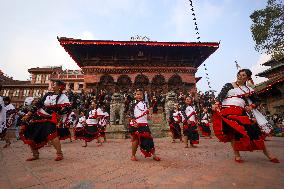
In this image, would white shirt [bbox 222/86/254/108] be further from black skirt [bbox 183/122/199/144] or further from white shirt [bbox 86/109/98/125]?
white shirt [bbox 86/109/98/125]

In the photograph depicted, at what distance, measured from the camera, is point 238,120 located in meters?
4.43

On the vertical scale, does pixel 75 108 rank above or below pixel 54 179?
above

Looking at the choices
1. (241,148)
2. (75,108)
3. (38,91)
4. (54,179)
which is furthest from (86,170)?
(38,91)

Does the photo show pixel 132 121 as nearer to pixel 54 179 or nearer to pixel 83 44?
pixel 54 179

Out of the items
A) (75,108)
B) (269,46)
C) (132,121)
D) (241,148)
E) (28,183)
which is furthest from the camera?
(269,46)

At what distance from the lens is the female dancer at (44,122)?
5203 mm

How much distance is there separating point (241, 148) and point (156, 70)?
1712 centimetres

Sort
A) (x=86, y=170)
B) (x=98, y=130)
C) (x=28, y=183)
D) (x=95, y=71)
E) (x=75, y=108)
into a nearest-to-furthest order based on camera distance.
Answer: (x=28, y=183) → (x=86, y=170) → (x=98, y=130) → (x=75, y=108) → (x=95, y=71)

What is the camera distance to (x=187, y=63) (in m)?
21.7

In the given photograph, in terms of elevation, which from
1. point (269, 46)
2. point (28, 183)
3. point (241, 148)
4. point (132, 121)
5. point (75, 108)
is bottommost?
point (28, 183)

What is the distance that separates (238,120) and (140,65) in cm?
1715

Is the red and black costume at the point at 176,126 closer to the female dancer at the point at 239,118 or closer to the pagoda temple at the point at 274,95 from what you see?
the female dancer at the point at 239,118

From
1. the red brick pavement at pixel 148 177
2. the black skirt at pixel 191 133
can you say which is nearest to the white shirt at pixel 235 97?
the red brick pavement at pixel 148 177

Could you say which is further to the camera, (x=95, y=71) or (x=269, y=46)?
(x=95, y=71)
